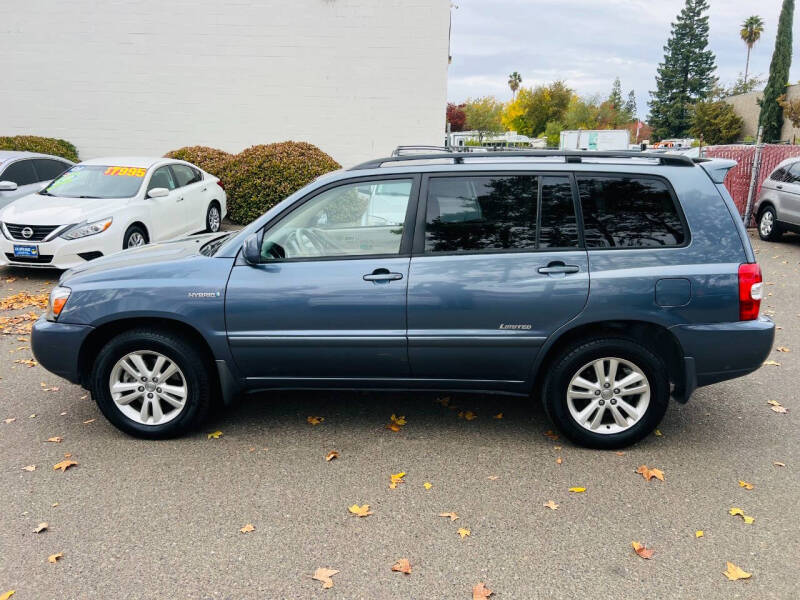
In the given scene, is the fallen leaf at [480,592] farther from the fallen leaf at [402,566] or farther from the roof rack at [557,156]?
the roof rack at [557,156]

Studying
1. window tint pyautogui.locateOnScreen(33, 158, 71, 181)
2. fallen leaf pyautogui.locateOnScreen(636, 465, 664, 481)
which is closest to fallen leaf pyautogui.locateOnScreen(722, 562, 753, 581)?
fallen leaf pyautogui.locateOnScreen(636, 465, 664, 481)

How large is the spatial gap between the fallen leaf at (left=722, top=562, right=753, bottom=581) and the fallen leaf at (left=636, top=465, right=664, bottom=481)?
32.9 inches

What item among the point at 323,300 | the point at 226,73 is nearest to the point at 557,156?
the point at 323,300

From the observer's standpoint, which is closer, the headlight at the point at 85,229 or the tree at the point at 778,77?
the headlight at the point at 85,229

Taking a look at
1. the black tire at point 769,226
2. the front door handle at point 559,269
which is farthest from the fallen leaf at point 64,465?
the black tire at point 769,226

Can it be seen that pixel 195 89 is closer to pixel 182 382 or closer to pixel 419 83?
pixel 419 83

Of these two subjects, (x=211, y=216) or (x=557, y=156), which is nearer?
(x=557, y=156)

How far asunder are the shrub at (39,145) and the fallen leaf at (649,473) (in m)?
15.5

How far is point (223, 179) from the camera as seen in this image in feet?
45.0

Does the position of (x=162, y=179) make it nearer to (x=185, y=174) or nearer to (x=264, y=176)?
(x=185, y=174)

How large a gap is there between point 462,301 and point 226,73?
14.0 m

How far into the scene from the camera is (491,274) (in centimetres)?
401

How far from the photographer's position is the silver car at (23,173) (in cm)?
1050

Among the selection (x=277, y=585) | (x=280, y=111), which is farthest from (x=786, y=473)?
(x=280, y=111)
